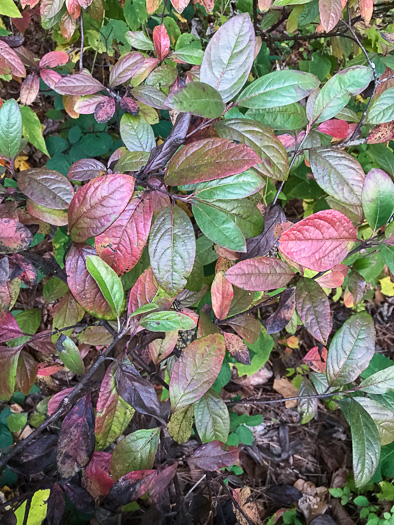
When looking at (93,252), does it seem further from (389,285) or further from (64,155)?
(389,285)

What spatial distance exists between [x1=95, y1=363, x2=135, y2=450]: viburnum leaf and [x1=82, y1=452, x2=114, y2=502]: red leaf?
0.87 feet

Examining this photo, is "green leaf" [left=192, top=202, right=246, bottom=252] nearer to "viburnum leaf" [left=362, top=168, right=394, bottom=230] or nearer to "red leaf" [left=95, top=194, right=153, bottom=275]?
"red leaf" [left=95, top=194, right=153, bottom=275]

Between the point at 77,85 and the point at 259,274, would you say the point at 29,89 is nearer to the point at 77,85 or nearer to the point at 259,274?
the point at 77,85

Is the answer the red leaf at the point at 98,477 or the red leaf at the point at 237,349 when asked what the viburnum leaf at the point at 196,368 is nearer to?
the red leaf at the point at 237,349

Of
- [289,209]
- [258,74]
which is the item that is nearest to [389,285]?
[289,209]

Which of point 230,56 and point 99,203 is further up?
point 230,56

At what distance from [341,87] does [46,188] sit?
0.63 m

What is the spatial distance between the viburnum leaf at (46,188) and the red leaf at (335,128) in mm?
653

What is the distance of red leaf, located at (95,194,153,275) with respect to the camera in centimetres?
67

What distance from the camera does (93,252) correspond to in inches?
29.0

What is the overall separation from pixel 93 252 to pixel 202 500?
725mm

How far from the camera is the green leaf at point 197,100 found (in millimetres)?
539

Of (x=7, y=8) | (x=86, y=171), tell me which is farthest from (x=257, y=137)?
(x=7, y=8)

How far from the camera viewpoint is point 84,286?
73 centimetres
